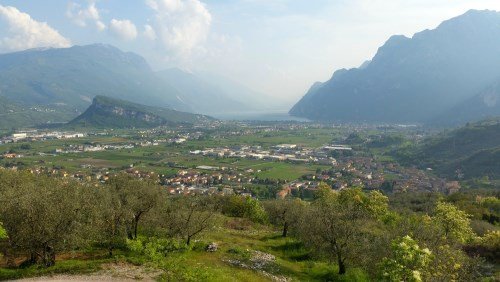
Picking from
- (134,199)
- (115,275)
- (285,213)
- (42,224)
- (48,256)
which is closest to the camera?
(115,275)

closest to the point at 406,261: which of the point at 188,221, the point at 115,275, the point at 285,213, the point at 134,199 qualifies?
the point at 115,275

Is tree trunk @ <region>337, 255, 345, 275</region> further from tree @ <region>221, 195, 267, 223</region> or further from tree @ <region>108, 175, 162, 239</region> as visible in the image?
tree @ <region>221, 195, 267, 223</region>

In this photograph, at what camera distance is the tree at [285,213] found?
53.2m

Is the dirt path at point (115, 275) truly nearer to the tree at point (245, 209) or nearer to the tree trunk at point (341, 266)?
the tree trunk at point (341, 266)

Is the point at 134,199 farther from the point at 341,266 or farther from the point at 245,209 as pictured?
the point at 245,209

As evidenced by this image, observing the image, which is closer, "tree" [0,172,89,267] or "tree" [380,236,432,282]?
"tree" [380,236,432,282]

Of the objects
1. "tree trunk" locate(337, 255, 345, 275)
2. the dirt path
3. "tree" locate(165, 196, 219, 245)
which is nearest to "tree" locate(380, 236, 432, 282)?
the dirt path

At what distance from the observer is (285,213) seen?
189 ft

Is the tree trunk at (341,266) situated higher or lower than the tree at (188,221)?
lower

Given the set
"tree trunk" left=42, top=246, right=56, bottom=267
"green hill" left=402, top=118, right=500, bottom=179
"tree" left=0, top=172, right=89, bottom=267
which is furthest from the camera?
"green hill" left=402, top=118, right=500, bottom=179

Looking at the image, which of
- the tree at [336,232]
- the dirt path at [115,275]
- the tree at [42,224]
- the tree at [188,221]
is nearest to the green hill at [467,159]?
the tree at [336,232]

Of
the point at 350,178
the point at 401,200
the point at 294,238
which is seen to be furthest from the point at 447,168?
the point at 294,238

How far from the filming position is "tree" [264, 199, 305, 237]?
53.2 m

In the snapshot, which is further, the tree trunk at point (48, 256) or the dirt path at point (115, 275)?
A: the tree trunk at point (48, 256)
